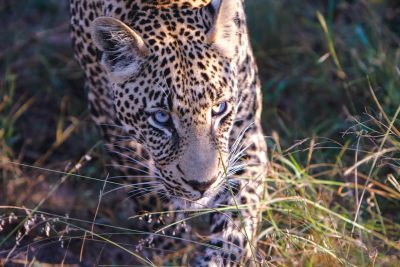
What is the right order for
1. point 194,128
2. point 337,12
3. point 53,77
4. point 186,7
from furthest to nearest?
1. point 337,12
2. point 53,77
3. point 186,7
4. point 194,128

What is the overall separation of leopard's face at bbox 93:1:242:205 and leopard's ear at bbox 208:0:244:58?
3cm

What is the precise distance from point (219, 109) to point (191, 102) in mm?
223

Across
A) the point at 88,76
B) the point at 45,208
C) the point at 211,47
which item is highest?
the point at 211,47

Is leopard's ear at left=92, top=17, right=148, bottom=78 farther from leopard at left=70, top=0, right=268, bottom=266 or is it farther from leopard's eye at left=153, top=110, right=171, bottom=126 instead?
leopard's eye at left=153, top=110, right=171, bottom=126

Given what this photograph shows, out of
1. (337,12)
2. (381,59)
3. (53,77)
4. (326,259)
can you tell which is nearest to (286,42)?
(337,12)

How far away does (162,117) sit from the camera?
16.4 ft

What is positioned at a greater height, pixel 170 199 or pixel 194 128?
pixel 194 128

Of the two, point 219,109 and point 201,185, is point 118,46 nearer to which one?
point 219,109

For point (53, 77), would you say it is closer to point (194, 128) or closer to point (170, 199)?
point (170, 199)

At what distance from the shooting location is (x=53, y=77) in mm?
7875

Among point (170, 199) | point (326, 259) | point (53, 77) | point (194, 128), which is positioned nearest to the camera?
point (326, 259)

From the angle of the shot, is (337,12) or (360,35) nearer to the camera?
(360,35)

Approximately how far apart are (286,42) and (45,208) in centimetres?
278

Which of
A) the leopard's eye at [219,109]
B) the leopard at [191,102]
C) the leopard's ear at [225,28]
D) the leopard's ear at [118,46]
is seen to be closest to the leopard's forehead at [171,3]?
the leopard at [191,102]
